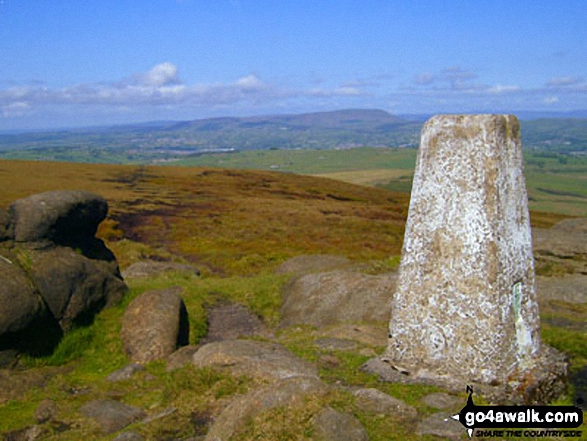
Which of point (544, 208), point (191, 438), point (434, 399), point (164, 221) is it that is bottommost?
point (544, 208)

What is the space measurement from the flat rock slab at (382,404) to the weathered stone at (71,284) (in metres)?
12.7

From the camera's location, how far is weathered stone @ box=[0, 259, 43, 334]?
53.8ft

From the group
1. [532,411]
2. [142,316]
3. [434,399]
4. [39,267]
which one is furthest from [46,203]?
[532,411]

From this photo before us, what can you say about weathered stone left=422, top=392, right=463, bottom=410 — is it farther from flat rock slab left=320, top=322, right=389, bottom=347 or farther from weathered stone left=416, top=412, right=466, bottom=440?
flat rock slab left=320, top=322, right=389, bottom=347

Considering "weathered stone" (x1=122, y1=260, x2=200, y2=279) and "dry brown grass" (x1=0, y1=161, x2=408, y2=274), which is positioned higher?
"weathered stone" (x1=122, y1=260, x2=200, y2=279)

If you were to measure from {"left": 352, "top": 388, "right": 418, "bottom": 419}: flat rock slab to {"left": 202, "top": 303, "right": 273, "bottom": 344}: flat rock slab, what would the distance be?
1190cm

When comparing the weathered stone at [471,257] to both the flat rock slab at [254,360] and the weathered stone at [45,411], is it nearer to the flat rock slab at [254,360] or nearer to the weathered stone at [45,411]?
the flat rock slab at [254,360]

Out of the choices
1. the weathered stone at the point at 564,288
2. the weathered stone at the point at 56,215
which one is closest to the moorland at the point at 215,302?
the weathered stone at the point at 564,288

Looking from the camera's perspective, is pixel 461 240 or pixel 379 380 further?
pixel 379 380

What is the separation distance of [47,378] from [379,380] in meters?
10.6

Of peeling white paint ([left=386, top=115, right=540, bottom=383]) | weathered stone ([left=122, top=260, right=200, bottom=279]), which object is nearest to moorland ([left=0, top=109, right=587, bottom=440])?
peeling white paint ([left=386, top=115, right=540, bottom=383])

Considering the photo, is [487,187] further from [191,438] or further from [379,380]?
[191,438]

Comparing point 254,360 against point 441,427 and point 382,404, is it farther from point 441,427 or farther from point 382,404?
point 441,427

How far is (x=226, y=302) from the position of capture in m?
Result: 25.7
